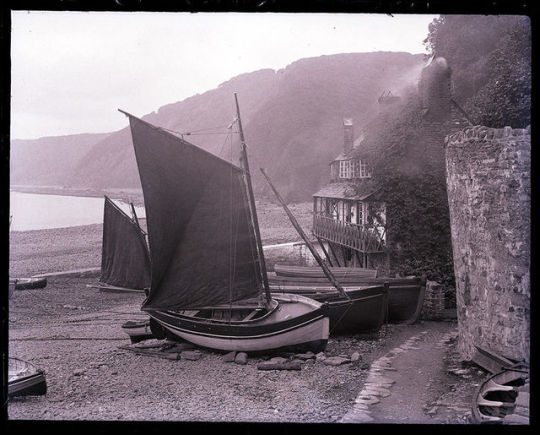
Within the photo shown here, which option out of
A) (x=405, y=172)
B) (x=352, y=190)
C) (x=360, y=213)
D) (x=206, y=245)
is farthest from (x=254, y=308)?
(x=360, y=213)

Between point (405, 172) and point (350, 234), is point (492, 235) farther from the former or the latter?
point (350, 234)

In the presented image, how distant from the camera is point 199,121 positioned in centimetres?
849

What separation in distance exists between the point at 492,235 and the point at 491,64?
2.87 metres

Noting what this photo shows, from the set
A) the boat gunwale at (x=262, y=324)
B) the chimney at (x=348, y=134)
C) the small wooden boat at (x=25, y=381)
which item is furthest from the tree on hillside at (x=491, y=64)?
the small wooden boat at (x=25, y=381)

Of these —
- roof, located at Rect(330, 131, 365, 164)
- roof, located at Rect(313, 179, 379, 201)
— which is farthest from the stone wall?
roof, located at Rect(313, 179, 379, 201)

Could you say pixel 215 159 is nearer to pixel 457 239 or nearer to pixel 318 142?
pixel 318 142

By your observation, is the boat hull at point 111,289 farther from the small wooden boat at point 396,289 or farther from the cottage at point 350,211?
the cottage at point 350,211

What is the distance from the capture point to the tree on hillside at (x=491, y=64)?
20.8 feet

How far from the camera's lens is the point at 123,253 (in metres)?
12.6

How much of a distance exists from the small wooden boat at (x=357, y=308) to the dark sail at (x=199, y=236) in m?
1.78

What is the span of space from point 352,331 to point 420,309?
5.41 feet

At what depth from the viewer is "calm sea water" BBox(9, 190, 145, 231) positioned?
24.7 ft
